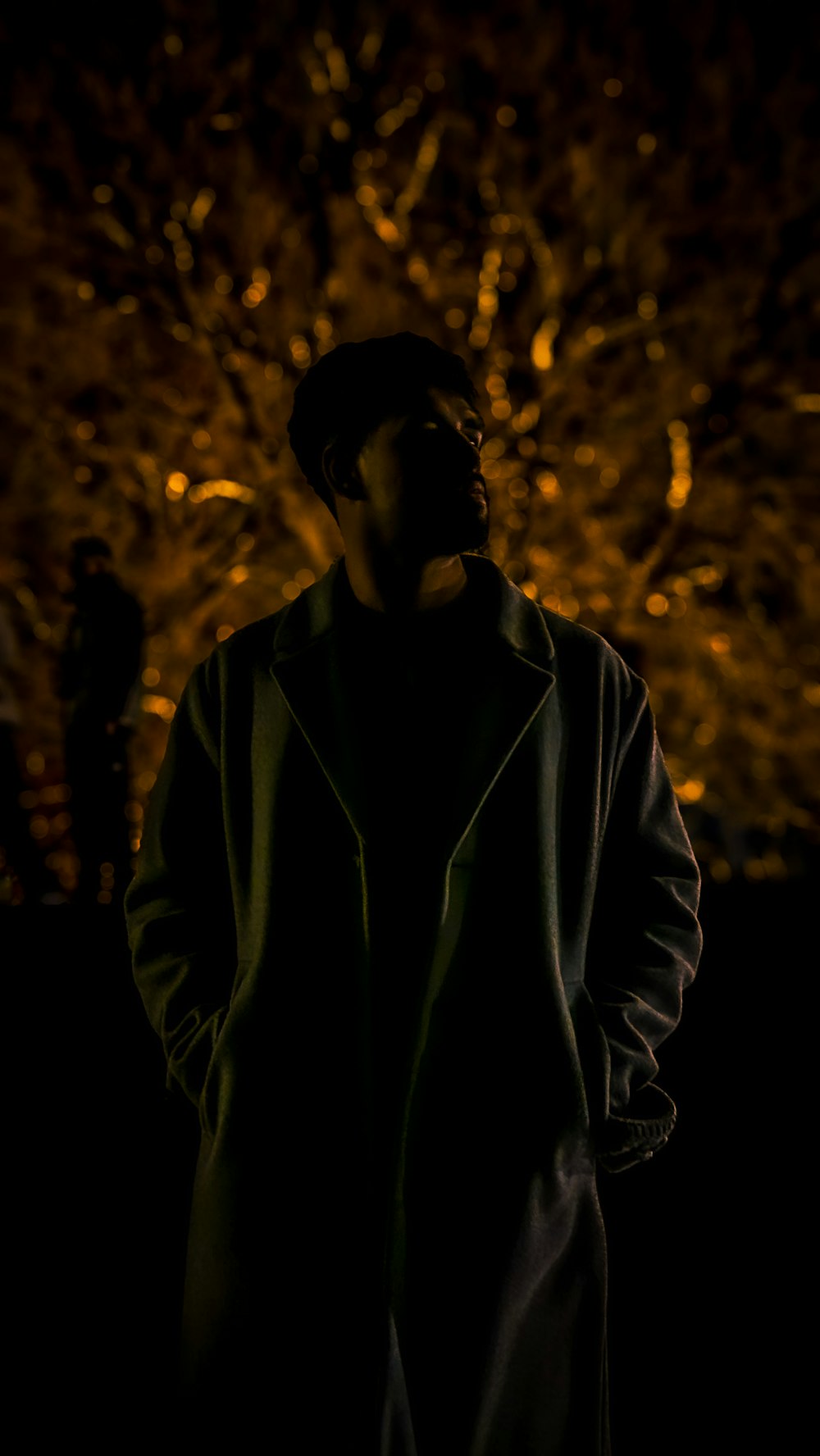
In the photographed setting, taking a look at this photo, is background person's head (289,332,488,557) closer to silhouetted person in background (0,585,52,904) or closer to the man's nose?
the man's nose

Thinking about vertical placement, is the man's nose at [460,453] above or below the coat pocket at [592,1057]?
above

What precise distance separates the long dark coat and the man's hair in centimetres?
31

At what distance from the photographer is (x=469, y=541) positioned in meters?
1.36

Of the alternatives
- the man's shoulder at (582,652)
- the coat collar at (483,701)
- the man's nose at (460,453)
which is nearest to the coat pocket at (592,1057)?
the coat collar at (483,701)

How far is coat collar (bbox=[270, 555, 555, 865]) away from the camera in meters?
1.33

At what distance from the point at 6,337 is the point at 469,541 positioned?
7380 millimetres

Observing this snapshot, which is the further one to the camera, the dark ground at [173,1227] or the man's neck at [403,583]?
the dark ground at [173,1227]

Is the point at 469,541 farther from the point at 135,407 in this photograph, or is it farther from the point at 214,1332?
the point at 135,407

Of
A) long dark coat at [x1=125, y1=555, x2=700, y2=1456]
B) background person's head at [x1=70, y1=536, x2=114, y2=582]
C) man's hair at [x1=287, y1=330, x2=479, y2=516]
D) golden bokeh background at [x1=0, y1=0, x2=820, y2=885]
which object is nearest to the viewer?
long dark coat at [x1=125, y1=555, x2=700, y2=1456]

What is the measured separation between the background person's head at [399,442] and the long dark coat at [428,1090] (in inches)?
7.2

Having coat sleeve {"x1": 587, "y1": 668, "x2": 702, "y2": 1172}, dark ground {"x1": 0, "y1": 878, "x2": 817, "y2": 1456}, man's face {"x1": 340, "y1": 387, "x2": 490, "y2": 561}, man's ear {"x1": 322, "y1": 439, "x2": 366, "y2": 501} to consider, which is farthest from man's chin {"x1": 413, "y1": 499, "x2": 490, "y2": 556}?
dark ground {"x1": 0, "y1": 878, "x2": 817, "y2": 1456}

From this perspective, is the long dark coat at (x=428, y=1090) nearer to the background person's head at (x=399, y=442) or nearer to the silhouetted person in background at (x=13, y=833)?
the background person's head at (x=399, y=442)

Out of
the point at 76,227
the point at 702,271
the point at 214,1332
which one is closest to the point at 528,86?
the point at 702,271

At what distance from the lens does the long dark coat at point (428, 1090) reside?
51.7 inches
